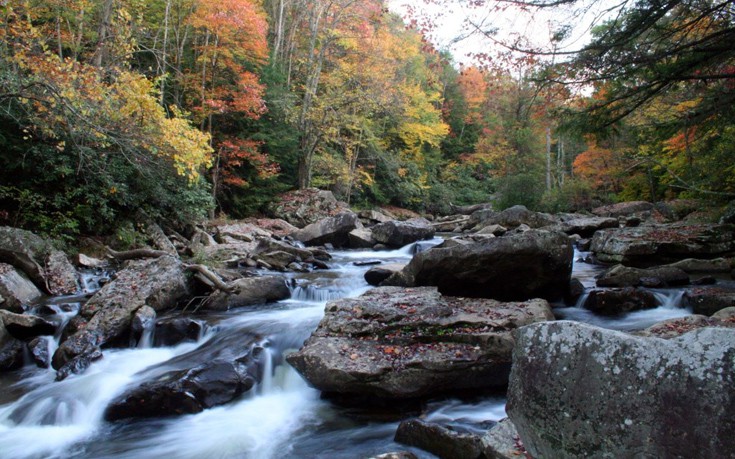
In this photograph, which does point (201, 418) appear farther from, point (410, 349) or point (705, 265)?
point (705, 265)

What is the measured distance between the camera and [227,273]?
10.0 m

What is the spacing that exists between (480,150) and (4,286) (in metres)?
30.7

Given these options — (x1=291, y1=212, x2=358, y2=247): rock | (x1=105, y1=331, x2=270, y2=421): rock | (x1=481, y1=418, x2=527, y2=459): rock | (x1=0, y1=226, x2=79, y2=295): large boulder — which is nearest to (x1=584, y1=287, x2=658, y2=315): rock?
(x1=481, y1=418, x2=527, y2=459): rock

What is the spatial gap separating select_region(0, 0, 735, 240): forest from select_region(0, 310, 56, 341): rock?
10.00 ft

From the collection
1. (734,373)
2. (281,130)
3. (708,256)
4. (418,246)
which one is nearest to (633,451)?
(734,373)

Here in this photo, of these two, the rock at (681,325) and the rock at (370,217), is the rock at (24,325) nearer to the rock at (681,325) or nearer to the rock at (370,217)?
the rock at (681,325)

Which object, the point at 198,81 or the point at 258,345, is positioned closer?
the point at 258,345

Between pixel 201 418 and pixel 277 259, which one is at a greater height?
pixel 277 259

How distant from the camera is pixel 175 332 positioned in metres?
7.02

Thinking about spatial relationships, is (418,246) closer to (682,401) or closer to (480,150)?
(682,401)

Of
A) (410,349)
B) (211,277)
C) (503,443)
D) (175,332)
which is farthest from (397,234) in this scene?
(503,443)

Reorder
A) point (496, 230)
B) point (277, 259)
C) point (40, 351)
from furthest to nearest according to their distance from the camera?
point (496, 230) < point (277, 259) < point (40, 351)

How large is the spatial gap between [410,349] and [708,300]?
567 centimetres

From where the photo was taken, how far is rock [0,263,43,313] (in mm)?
7543
